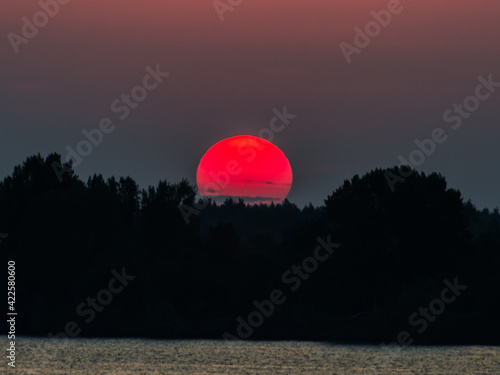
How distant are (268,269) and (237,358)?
25912mm

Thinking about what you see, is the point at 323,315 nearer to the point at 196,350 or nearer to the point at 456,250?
the point at 456,250

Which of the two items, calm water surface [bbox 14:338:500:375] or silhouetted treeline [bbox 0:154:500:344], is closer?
calm water surface [bbox 14:338:500:375]

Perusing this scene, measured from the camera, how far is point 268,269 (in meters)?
85.5

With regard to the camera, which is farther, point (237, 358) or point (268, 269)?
point (268, 269)

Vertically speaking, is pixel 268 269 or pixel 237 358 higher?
pixel 268 269

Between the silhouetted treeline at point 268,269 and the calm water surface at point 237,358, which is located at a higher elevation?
the silhouetted treeline at point 268,269

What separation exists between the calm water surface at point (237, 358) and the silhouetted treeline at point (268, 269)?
6.60 m

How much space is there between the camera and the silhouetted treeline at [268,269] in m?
77.6

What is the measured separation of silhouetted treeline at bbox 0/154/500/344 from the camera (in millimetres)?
77562

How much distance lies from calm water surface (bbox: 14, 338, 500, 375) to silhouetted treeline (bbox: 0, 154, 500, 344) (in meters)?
6.60

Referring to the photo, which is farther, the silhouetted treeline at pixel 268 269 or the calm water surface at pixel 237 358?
the silhouetted treeline at pixel 268 269

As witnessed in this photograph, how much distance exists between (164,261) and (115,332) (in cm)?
1055

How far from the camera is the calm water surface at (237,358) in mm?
54000

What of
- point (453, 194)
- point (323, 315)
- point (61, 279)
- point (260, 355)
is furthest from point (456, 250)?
point (61, 279)
